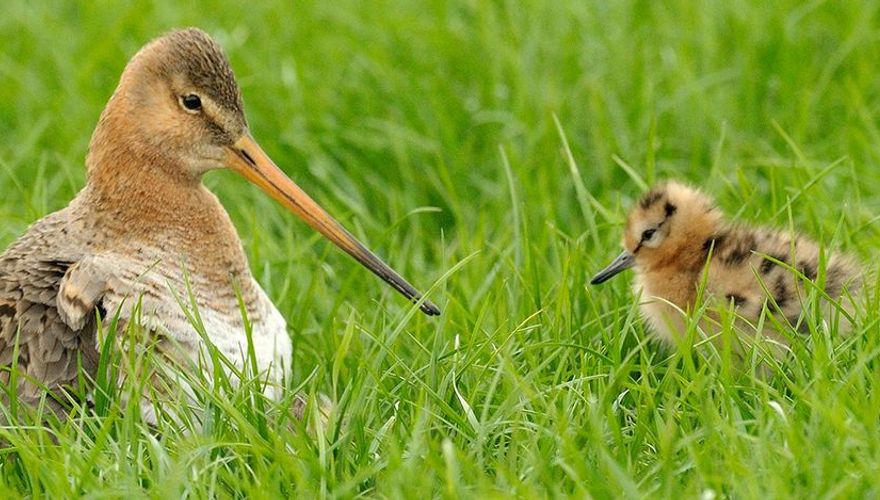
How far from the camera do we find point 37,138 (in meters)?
7.15

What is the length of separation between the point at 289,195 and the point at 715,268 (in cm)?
145

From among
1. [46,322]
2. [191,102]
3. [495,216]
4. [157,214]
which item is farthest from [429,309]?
[495,216]

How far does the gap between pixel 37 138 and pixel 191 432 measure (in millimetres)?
3294

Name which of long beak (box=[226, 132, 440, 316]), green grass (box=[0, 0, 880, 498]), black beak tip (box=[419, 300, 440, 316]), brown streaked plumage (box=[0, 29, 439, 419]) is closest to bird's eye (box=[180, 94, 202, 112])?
brown streaked plumage (box=[0, 29, 439, 419])

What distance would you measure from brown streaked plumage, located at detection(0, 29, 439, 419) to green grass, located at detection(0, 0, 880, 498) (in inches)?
11.2

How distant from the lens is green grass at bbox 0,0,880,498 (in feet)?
13.1

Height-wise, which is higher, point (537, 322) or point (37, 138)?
point (37, 138)

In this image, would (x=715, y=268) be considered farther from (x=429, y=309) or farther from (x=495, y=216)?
(x=495, y=216)

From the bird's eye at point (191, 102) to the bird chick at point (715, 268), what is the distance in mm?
1421

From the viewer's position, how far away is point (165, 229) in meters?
5.05

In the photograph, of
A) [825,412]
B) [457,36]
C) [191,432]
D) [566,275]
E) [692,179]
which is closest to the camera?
[825,412]

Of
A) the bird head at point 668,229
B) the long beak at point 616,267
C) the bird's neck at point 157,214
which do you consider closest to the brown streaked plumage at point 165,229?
the bird's neck at point 157,214

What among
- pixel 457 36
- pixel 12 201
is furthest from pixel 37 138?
pixel 457 36

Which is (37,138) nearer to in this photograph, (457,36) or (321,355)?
(457,36)
